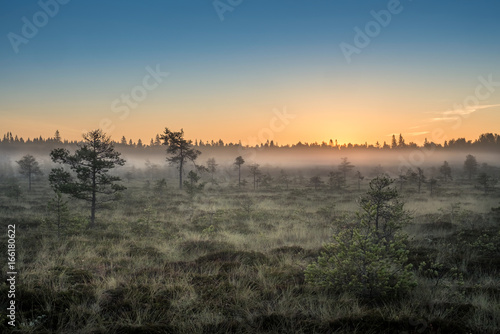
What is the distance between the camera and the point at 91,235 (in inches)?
456

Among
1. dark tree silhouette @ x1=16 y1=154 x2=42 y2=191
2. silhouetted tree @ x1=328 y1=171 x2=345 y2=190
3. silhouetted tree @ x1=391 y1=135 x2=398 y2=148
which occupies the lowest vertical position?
silhouetted tree @ x1=328 y1=171 x2=345 y2=190

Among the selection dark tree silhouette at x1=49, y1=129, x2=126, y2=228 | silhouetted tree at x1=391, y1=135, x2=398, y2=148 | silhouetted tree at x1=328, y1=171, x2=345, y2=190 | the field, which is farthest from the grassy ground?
silhouetted tree at x1=391, y1=135, x2=398, y2=148

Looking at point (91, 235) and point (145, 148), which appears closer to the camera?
point (91, 235)

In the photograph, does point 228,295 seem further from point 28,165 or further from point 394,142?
point 394,142

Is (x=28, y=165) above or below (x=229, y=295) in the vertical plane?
above

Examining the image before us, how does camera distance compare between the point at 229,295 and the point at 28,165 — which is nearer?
the point at 229,295

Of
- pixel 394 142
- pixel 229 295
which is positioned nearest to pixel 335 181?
pixel 229 295

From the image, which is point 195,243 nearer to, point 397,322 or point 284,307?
point 284,307

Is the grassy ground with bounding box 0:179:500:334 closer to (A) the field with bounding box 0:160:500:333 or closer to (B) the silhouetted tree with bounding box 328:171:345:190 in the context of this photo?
(A) the field with bounding box 0:160:500:333

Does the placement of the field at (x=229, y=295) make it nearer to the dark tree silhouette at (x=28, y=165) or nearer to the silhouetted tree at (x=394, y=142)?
the dark tree silhouette at (x=28, y=165)

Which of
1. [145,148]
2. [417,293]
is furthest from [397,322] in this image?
[145,148]

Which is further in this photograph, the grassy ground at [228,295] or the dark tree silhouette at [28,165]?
the dark tree silhouette at [28,165]

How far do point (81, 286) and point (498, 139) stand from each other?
205750 mm

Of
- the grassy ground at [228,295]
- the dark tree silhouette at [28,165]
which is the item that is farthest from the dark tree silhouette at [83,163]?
the dark tree silhouette at [28,165]
